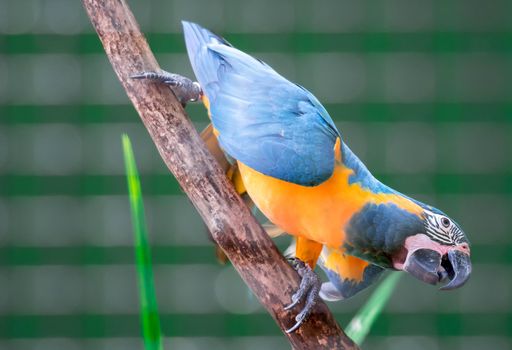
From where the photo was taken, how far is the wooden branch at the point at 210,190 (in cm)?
64

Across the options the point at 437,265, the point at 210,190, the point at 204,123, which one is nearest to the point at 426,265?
the point at 437,265

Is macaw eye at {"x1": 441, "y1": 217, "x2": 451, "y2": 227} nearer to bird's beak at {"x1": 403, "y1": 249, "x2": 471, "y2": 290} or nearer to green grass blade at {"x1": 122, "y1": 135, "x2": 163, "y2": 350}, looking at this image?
bird's beak at {"x1": 403, "y1": 249, "x2": 471, "y2": 290}

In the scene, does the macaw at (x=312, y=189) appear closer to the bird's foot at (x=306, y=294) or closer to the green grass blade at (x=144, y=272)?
the bird's foot at (x=306, y=294)

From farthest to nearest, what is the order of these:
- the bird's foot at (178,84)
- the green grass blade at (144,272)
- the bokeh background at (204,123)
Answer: the bokeh background at (204,123) < the bird's foot at (178,84) < the green grass blade at (144,272)

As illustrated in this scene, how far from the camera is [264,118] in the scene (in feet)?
2.28

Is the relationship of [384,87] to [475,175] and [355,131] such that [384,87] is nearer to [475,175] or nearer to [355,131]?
[355,131]

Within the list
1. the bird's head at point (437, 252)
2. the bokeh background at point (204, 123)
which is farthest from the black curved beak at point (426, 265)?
the bokeh background at point (204, 123)

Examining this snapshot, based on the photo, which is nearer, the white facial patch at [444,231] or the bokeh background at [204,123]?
the white facial patch at [444,231]

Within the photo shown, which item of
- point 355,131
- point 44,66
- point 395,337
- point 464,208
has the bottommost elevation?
point 395,337

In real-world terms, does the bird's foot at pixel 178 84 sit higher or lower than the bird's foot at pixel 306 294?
higher

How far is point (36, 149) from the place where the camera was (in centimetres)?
151

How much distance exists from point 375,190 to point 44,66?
0.95m

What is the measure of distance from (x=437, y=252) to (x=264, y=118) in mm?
164

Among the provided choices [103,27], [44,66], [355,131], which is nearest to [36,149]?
[44,66]
